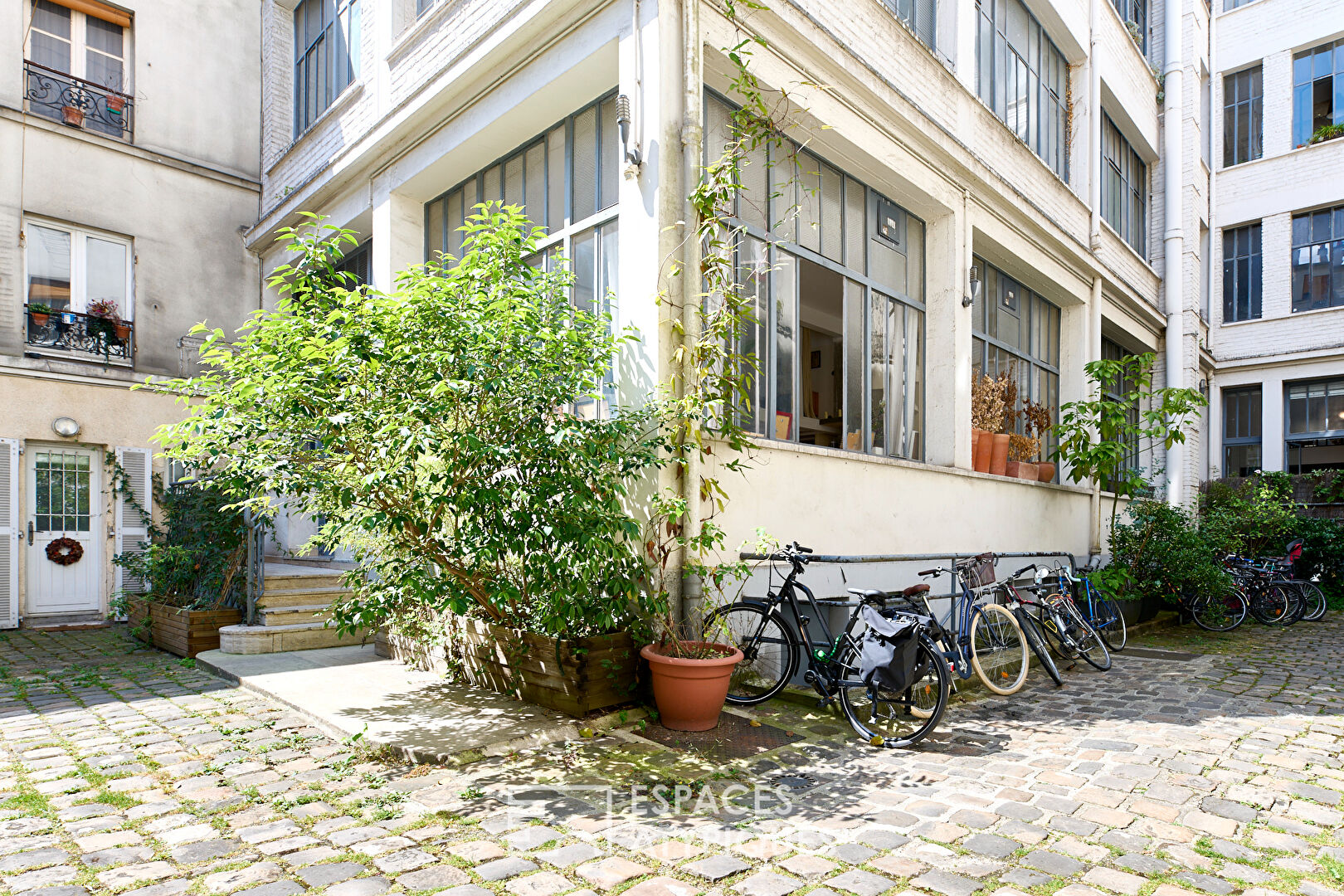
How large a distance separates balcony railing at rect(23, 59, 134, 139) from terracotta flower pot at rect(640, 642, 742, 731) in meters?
11.1

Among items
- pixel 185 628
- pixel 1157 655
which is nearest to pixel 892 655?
pixel 1157 655

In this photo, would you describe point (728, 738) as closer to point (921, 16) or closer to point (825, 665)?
point (825, 665)

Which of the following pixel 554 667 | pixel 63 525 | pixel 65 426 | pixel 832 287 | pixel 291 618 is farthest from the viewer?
pixel 63 525

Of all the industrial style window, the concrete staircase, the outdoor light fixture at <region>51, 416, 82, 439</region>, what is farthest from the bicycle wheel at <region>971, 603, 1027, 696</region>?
the industrial style window

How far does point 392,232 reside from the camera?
9.06 m

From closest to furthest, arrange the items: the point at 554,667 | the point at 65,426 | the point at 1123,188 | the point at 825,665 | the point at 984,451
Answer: the point at 554,667
the point at 825,665
the point at 984,451
the point at 65,426
the point at 1123,188

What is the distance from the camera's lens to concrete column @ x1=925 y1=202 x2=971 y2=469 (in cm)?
910

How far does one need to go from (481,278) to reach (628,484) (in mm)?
1742

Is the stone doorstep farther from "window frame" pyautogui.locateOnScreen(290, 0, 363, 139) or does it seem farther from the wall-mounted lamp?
"window frame" pyautogui.locateOnScreen(290, 0, 363, 139)

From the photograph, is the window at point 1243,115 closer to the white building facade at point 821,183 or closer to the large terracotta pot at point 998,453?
the white building facade at point 821,183

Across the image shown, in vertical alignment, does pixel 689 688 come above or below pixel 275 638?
above

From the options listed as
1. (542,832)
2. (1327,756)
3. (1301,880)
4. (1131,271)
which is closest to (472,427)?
(542,832)

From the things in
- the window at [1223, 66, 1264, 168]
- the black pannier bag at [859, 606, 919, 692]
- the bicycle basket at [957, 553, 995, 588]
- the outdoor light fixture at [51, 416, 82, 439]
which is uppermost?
the window at [1223, 66, 1264, 168]

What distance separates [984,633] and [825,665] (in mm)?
1660
